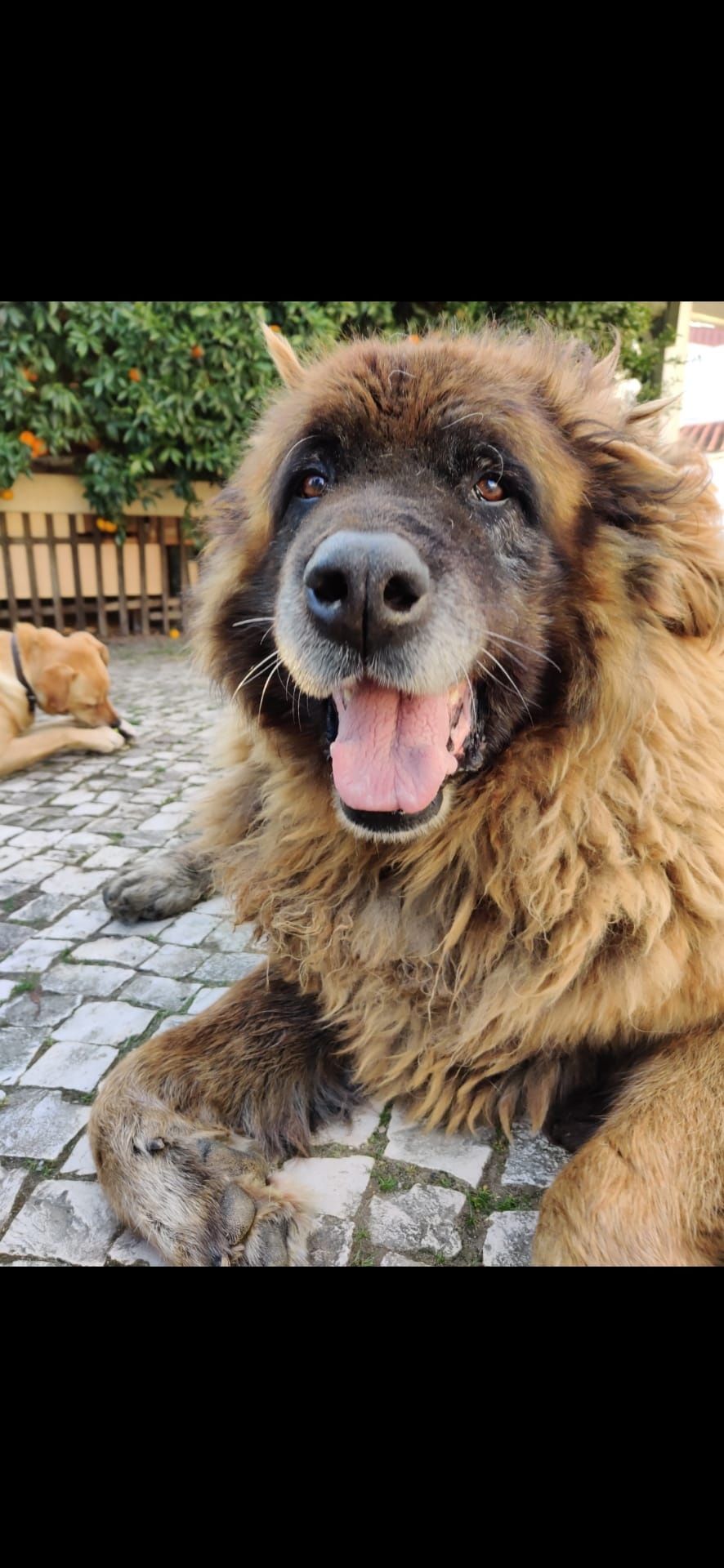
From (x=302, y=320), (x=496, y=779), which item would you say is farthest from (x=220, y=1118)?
(x=302, y=320)

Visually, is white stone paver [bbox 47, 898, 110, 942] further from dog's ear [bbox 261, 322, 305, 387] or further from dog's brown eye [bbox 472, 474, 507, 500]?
dog's brown eye [bbox 472, 474, 507, 500]

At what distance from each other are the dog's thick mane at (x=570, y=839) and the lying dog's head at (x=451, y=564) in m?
0.01

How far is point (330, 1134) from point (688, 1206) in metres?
0.95

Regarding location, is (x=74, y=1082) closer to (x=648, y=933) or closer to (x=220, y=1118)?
(x=220, y=1118)

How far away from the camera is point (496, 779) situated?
228 cm

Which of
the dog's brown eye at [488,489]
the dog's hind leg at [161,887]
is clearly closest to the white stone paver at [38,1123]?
the dog's hind leg at [161,887]

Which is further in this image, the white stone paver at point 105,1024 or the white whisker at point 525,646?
the white stone paver at point 105,1024

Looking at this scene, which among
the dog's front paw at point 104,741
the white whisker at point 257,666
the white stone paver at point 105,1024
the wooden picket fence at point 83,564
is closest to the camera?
the white whisker at point 257,666

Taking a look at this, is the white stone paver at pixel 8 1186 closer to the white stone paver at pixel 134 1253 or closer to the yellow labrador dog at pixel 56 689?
the white stone paver at pixel 134 1253

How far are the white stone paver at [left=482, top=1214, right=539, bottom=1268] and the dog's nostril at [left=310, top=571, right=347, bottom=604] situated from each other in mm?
1444

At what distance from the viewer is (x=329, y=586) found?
6.63 feet

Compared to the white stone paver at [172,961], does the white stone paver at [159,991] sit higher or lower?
higher

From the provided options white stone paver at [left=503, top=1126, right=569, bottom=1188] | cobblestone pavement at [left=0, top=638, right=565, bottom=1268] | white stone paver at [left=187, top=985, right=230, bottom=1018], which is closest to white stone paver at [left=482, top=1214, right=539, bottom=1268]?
cobblestone pavement at [left=0, top=638, right=565, bottom=1268]

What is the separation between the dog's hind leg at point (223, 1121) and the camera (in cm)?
206
